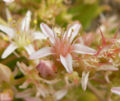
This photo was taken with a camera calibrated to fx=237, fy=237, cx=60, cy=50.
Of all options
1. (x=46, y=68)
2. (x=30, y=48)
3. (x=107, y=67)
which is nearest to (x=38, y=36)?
(x=30, y=48)

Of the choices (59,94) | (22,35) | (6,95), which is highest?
(22,35)

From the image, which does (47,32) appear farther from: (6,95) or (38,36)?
(6,95)

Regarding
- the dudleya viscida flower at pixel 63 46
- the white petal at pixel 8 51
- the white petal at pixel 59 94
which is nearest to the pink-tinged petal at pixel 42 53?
the dudleya viscida flower at pixel 63 46

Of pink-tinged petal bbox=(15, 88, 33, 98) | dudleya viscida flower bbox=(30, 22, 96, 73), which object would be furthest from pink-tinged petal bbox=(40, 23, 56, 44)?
pink-tinged petal bbox=(15, 88, 33, 98)

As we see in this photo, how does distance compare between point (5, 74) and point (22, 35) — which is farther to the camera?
point (22, 35)

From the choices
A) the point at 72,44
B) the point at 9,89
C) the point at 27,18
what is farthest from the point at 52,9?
the point at 9,89

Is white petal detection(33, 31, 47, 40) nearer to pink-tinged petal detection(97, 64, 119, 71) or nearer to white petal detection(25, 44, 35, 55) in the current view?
white petal detection(25, 44, 35, 55)

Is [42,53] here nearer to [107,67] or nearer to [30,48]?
[30,48]

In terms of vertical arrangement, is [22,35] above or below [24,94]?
above

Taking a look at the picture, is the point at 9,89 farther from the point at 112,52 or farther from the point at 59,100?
the point at 112,52
